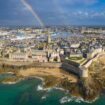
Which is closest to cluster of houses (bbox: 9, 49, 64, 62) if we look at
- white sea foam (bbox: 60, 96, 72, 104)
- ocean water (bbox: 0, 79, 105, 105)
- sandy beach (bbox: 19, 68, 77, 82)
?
sandy beach (bbox: 19, 68, 77, 82)

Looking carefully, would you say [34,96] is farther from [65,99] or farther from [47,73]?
[47,73]

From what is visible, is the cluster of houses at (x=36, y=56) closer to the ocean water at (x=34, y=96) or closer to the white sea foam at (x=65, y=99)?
the ocean water at (x=34, y=96)

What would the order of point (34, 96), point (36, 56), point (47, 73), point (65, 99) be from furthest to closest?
point (36, 56)
point (47, 73)
point (34, 96)
point (65, 99)

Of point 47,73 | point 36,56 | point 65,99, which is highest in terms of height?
point 36,56

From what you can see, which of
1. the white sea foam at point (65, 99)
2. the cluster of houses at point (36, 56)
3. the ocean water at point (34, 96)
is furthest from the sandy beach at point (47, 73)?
the white sea foam at point (65, 99)

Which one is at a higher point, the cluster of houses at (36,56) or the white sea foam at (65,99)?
the cluster of houses at (36,56)

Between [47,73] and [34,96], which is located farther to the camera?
[47,73]

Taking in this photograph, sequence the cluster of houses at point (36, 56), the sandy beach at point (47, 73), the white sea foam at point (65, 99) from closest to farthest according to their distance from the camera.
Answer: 1. the white sea foam at point (65, 99)
2. the sandy beach at point (47, 73)
3. the cluster of houses at point (36, 56)

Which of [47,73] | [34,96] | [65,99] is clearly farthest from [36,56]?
[65,99]

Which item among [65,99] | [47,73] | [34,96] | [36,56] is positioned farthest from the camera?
[36,56]

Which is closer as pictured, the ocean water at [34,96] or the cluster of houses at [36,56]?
the ocean water at [34,96]

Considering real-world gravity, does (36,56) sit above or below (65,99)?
above
